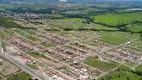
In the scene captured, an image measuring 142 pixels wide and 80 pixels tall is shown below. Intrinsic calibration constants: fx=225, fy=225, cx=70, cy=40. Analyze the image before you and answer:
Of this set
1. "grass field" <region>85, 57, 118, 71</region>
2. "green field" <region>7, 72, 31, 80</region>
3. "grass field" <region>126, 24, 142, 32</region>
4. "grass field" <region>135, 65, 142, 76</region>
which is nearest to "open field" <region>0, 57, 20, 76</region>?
"green field" <region>7, 72, 31, 80</region>

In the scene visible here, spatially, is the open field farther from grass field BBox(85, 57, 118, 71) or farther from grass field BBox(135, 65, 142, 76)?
grass field BBox(135, 65, 142, 76)

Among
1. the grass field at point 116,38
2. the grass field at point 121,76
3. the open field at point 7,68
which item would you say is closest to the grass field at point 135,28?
the grass field at point 116,38

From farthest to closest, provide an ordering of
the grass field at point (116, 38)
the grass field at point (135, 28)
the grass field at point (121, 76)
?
1. the grass field at point (135, 28)
2. the grass field at point (116, 38)
3. the grass field at point (121, 76)

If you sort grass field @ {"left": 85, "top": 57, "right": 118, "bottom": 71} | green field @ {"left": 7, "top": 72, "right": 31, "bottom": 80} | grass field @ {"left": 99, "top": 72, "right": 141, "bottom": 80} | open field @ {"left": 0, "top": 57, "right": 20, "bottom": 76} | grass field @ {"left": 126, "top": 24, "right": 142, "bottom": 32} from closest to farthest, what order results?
green field @ {"left": 7, "top": 72, "right": 31, "bottom": 80}
grass field @ {"left": 99, "top": 72, "right": 141, "bottom": 80}
open field @ {"left": 0, "top": 57, "right": 20, "bottom": 76}
grass field @ {"left": 85, "top": 57, "right": 118, "bottom": 71}
grass field @ {"left": 126, "top": 24, "right": 142, "bottom": 32}

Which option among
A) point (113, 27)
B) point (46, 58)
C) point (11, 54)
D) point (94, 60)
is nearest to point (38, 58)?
point (46, 58)

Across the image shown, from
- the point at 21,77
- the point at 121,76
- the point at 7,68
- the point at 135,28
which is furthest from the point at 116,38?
the point at 21,77

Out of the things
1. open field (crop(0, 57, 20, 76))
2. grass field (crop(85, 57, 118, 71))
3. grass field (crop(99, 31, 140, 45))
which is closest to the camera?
open field (crop(0, 57, 20, 76))

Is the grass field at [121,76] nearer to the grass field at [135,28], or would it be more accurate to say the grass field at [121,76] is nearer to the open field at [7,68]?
the open field at [7,68]

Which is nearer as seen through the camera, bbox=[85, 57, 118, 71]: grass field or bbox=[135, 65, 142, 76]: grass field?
bbox=[135, 65, 142, 76]: grass field
